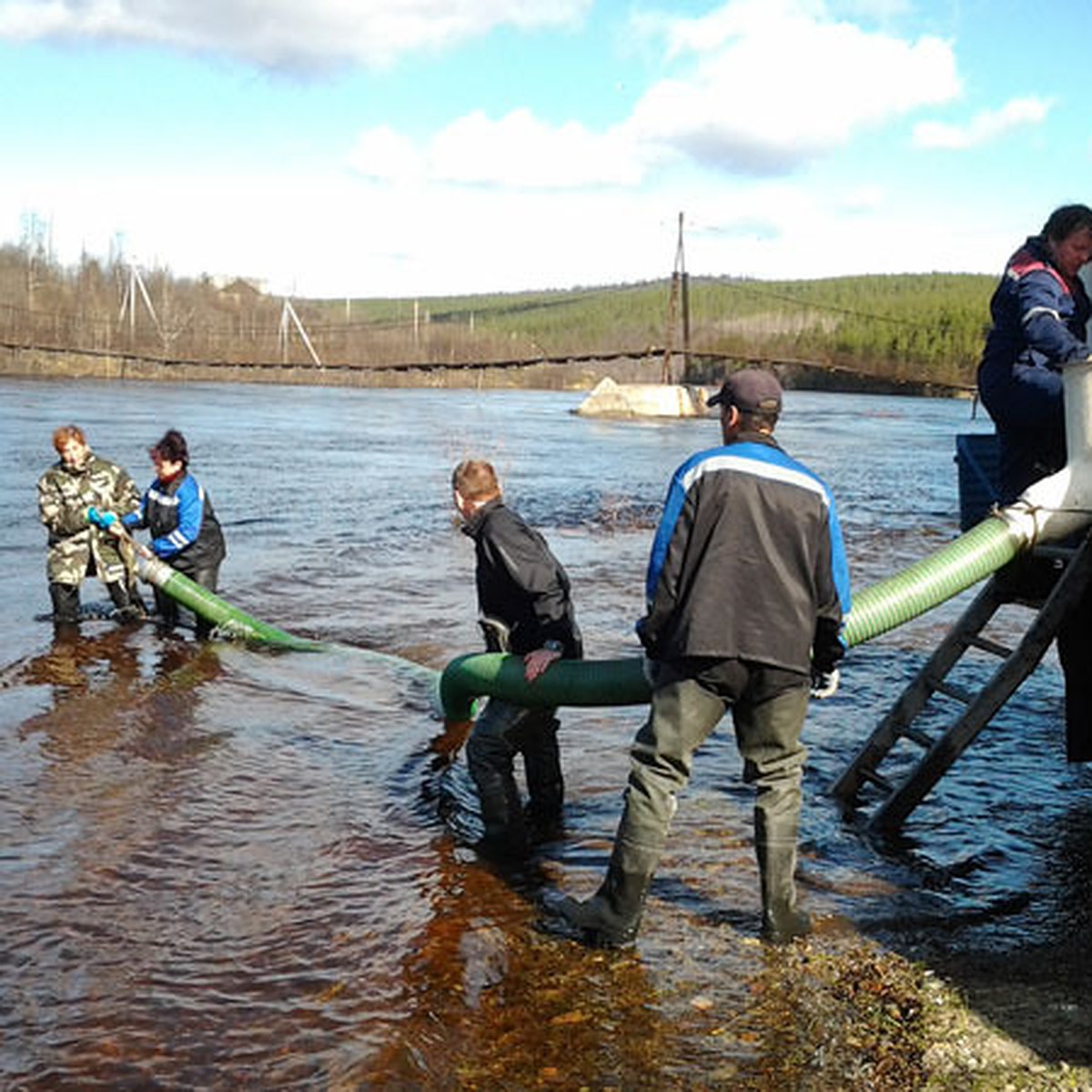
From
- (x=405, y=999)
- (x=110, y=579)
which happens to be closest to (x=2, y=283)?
(x=110, y=579)

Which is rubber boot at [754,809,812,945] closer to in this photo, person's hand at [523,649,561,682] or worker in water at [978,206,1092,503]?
person's hand at [523,649,561,682]

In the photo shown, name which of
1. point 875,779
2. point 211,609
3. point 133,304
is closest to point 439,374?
point 133,304

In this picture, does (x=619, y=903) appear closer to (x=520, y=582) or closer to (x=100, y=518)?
(x=520, y=582)

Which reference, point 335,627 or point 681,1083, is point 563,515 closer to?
point 335,627

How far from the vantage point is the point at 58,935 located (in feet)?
16.0

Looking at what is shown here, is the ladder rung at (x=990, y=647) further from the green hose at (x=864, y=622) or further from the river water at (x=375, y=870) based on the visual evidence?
the river water at (x=375, y=870)

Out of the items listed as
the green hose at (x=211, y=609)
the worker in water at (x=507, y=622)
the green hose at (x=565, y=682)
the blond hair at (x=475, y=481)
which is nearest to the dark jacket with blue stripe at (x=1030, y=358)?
the green hose at (x=565, y=682)

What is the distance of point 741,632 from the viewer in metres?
4.34

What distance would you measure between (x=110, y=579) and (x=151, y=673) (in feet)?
6.23

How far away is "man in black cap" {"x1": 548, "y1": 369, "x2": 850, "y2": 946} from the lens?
4.31 metres

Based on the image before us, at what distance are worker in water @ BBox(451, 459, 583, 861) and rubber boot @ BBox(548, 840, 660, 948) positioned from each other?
0.98 m

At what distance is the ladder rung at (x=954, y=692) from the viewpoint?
6.01 meters

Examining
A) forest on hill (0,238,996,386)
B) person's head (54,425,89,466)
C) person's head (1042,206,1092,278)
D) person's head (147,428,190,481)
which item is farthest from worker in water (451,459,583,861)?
forest on hill (0,238,996,386)

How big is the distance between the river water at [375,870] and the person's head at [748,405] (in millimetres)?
1940
